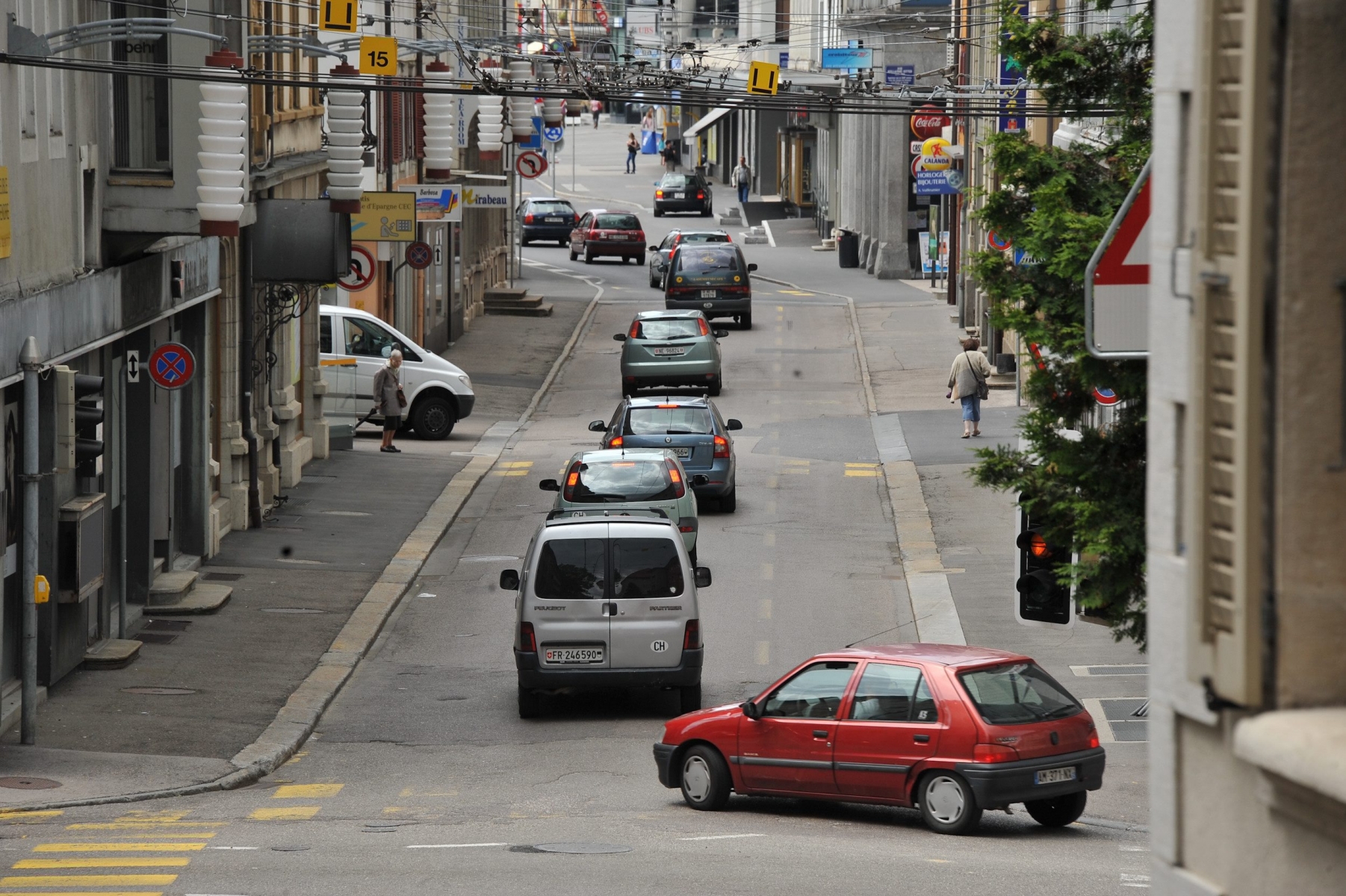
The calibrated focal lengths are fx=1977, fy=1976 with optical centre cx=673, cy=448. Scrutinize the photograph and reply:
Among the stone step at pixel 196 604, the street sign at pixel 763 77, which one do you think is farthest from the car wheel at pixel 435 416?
the street sign at pixel 763 77

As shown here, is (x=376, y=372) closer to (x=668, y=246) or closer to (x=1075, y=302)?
(x=1075, y=302)

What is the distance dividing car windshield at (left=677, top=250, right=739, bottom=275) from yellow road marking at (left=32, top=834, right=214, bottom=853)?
37619mm

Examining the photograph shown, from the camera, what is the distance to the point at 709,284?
49062 millimetres

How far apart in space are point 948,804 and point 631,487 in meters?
10.5

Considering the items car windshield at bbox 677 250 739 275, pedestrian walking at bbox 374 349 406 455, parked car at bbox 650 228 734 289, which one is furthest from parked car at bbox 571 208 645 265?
pedestrian walking at bbox 374 349 406 455

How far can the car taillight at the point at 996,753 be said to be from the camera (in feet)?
42.1

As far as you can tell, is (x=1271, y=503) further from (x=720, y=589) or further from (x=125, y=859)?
(x=720, y=589)

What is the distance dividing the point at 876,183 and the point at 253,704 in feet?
144

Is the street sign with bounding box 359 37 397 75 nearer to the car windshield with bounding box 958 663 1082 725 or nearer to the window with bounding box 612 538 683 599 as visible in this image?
the window with bounding box 612 538 683 599

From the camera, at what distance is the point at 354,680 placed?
19.5 m

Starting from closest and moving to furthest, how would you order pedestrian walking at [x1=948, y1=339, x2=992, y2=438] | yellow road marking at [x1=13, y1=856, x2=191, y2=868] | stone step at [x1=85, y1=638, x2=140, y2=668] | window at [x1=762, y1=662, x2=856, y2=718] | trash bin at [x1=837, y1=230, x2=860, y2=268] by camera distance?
yellow road marking at [x1=13, y1=856, x2=191, y2=868], window at [x1=762, y1=662, x2=856, y2=718], stone step at [x1=85, y1=638, x2=140, y2=668], pedestrian walking at [x1=948, y1=339, x2=992, y2=438], trash bin at [x1=837, y1=230, x2=860, y2=268]

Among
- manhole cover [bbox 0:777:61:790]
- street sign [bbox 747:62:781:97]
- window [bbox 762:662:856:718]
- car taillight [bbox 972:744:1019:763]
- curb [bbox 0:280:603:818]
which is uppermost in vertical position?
street sign [bbox 747:62:781:97]

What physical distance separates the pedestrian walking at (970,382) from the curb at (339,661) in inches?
304

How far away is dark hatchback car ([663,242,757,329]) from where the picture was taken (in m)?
49.1
